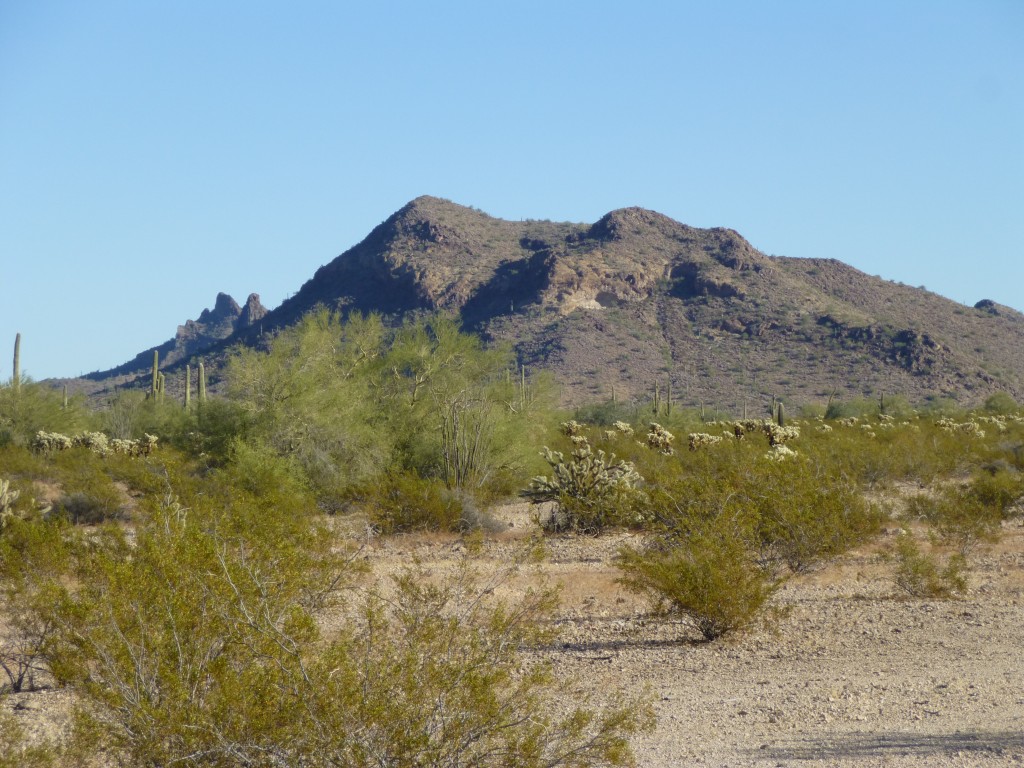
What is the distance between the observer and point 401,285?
94.2 metres

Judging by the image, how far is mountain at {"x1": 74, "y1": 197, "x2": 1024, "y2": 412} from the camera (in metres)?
73.1

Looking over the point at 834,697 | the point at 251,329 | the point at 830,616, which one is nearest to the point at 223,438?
the point at 830,616

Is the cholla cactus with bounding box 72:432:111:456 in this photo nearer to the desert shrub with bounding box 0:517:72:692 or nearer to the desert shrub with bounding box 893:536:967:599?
the desert shrub with bounding box 0:517:72:692

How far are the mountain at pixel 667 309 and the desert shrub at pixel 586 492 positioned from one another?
156 feet

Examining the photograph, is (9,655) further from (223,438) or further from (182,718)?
(223,438)

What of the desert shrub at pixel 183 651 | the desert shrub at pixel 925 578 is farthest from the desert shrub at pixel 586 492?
the desert shrub at pixel 183 651

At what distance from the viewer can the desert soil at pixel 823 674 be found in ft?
22.0

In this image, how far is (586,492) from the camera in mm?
18734

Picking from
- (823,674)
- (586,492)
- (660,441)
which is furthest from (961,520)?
(660,441)

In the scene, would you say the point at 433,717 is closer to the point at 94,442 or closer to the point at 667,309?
the point at 94,442

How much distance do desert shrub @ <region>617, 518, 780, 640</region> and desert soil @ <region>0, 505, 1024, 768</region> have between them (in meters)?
0.21

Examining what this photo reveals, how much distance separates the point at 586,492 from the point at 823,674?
33.7 feet

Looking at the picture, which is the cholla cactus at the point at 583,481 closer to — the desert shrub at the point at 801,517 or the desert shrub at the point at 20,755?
the desert shrub at the point at 801,517

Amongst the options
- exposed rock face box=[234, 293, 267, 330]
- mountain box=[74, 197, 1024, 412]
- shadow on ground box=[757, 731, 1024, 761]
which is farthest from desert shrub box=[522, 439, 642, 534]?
exposed rock face box=[234, 293, 267, 330]
